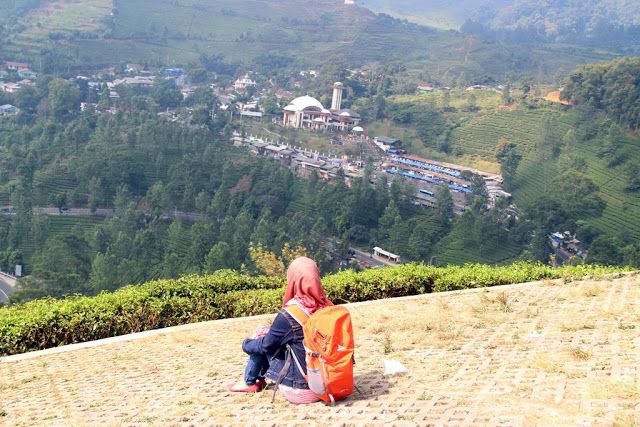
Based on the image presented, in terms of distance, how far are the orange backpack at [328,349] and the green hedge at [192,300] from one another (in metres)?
3.10


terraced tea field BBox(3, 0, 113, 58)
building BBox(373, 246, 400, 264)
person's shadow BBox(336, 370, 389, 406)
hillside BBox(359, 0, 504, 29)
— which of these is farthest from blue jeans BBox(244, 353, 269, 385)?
hillside BBox(359, 0, 504, 29)

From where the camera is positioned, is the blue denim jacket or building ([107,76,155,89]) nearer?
the blue denim jacket

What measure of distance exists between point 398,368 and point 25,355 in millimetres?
2938

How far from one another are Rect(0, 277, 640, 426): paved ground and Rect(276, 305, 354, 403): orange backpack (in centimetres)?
14

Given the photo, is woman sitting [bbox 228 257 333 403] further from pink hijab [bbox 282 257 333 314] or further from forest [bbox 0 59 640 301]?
forest [bbox 0 59 640 301]

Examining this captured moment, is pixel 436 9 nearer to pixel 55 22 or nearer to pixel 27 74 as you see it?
pixel 55 22

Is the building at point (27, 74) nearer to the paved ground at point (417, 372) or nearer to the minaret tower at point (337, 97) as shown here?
the minaret tower at point (337, 97)

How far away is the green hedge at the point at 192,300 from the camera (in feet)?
18.8

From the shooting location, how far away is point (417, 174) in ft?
99.4

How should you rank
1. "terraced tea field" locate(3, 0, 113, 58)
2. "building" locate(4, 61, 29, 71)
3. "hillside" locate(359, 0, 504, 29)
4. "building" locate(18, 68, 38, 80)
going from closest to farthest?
1. "building" locate(18, 68, 38, 80)
2. "building" locate(4, 61, 29, 71)
3. "terraced tea field" locate(3, 0, 113, 58)
4. "hillside" locate(359, 0, 504, 29)

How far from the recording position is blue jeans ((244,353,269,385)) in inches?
144

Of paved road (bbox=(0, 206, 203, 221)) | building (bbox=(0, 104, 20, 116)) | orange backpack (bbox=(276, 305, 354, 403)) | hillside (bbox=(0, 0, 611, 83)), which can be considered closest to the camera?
orange backpack (bbox=(276, 305, 354, 403))

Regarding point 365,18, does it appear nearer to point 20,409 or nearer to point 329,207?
point 329,207

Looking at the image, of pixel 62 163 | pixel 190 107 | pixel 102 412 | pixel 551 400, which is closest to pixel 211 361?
pixel 102 412
